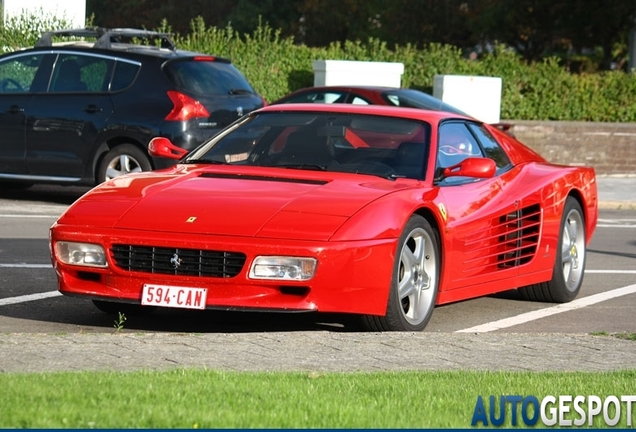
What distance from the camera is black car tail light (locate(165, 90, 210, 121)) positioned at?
1670 centimetres

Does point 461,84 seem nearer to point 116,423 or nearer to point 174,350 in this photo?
point 174,350

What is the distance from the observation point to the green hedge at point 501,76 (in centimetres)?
2609

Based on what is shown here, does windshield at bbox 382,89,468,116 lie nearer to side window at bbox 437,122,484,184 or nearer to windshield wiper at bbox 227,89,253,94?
windshield wiper at bbox 227,89,253,94

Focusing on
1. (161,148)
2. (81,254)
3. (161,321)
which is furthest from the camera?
(161,148)

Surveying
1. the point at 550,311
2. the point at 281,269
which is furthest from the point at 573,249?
the point at 281,269

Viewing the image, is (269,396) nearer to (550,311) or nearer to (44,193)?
(550,311)

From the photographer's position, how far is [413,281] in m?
8.93

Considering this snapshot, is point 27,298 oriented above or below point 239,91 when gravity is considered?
below

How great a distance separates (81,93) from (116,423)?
39.0 feet

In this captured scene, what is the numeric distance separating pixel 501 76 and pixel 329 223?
19.2m

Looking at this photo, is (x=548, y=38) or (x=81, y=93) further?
(x=548, y=38)

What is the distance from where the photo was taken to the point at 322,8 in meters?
54.1

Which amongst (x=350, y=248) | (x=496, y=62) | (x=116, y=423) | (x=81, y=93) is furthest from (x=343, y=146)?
(x=496, y=62)

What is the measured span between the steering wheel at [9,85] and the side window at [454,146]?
27.5 feet
